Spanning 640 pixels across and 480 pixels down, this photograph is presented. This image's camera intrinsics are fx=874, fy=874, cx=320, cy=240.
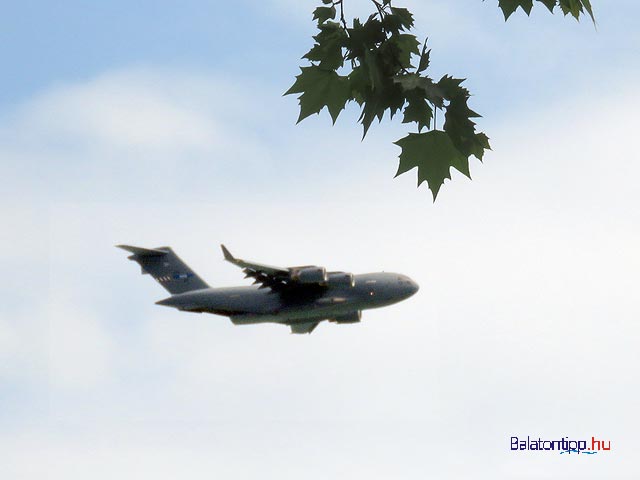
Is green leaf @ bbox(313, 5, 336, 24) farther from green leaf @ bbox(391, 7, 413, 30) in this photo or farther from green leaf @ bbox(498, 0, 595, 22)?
green leaf @ bbox(498, 0, 595, 22)

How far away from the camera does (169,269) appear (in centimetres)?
7150

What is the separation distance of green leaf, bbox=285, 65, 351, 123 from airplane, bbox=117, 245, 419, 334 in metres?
48.4

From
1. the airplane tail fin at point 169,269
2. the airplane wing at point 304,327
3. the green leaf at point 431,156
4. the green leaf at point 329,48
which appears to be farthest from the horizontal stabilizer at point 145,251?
the green leaf at point 431,156

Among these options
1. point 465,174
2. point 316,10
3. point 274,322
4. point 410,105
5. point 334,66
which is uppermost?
point 274,322

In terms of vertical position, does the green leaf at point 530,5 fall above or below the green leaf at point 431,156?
above

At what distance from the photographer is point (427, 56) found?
186 inches

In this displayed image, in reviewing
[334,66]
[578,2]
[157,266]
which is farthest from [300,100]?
[157,266]

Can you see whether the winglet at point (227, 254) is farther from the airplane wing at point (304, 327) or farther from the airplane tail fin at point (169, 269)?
the airplane tail fin at point (169, 269)

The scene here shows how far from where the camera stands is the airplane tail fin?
71.1 metres

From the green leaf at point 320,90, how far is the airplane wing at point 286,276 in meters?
47.6

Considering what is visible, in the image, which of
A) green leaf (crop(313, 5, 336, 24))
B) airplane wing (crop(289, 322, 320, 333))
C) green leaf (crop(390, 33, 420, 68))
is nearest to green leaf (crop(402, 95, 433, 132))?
green leaf (crop(390, 33, 420, 68))

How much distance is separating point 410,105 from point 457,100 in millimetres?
A: 250

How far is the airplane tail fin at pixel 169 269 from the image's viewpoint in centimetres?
7106

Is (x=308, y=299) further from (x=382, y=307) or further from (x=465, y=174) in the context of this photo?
(x=465, y=174)
